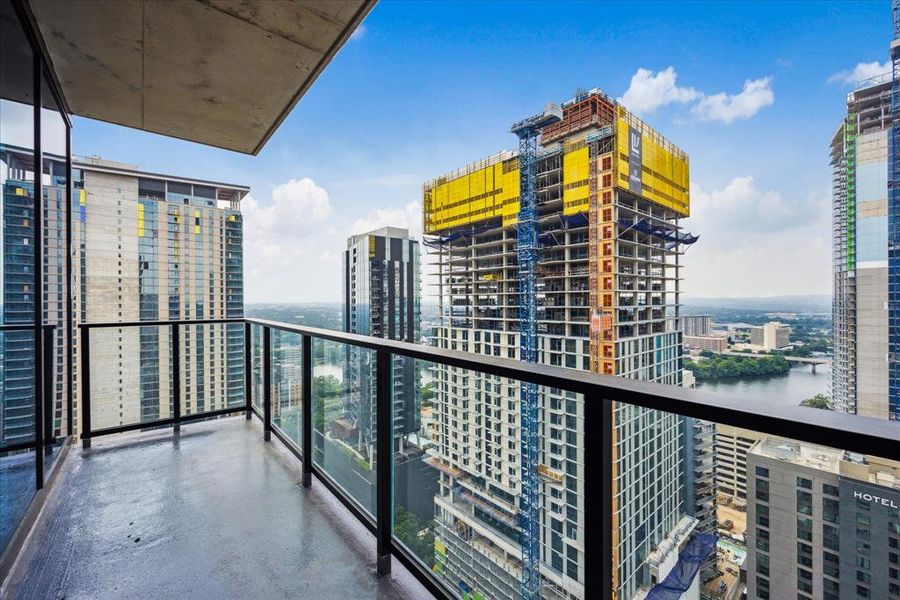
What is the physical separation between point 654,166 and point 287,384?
23.5m

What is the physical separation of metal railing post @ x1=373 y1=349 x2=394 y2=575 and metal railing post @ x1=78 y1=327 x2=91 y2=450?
298cm

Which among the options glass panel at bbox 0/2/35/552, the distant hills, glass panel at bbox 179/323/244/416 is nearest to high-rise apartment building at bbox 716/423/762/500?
glass panel at bbox 0/2/35/552

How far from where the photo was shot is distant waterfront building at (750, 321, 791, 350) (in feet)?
30.9

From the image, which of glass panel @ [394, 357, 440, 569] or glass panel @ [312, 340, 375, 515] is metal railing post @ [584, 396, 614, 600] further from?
glass panel @ [312, 340, 375, 515]

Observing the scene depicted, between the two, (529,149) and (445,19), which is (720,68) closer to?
(529,149)

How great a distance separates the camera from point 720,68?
2527cm

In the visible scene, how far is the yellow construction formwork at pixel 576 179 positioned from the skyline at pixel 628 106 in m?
4.75

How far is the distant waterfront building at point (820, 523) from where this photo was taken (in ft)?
2.06

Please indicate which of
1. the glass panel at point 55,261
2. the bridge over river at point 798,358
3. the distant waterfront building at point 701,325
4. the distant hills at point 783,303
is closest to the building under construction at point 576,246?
the bridge over river at point 798,358

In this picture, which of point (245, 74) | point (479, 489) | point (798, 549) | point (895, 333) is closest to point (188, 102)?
point (245, 74)

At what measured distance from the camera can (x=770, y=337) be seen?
9648mm

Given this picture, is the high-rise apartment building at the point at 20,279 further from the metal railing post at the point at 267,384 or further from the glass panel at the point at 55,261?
the metal railing post at the point at 267,384

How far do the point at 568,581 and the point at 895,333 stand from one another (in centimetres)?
1628

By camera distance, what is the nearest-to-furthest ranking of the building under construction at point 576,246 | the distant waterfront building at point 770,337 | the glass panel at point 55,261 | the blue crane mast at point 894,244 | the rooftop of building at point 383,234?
the glass panel at point 55,261
the distant waterfront building at point 770,337
the blue crane mast at point 894,244
the building under construction at point 576,246
the rooftop of building at point 383,234
